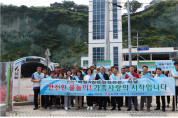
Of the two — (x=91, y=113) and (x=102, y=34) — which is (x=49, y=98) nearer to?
(x=91, y=113)

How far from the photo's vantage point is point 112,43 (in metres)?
38.4

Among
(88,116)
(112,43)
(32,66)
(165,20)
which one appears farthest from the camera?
(165,20)

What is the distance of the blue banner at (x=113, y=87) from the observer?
23.9ft

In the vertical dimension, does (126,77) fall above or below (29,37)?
below

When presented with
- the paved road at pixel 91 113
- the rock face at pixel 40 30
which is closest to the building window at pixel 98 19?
the rock face at pixel 40 30

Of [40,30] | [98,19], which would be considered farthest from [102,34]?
[40,30]

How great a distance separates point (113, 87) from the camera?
24.3ft

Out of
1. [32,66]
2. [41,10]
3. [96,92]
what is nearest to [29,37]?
[41,10]

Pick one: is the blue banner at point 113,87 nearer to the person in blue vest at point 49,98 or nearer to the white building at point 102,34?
the person in blue vest at point 49,98

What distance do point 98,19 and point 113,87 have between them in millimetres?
32312

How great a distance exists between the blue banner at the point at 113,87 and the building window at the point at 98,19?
1219 inches

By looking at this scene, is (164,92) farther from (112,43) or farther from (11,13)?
(11,13)

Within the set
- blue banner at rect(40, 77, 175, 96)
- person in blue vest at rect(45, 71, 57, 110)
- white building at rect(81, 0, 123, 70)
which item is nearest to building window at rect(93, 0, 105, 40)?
white building at rect(81, 0, 123, 70)

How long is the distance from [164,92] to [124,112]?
5.56 feet
